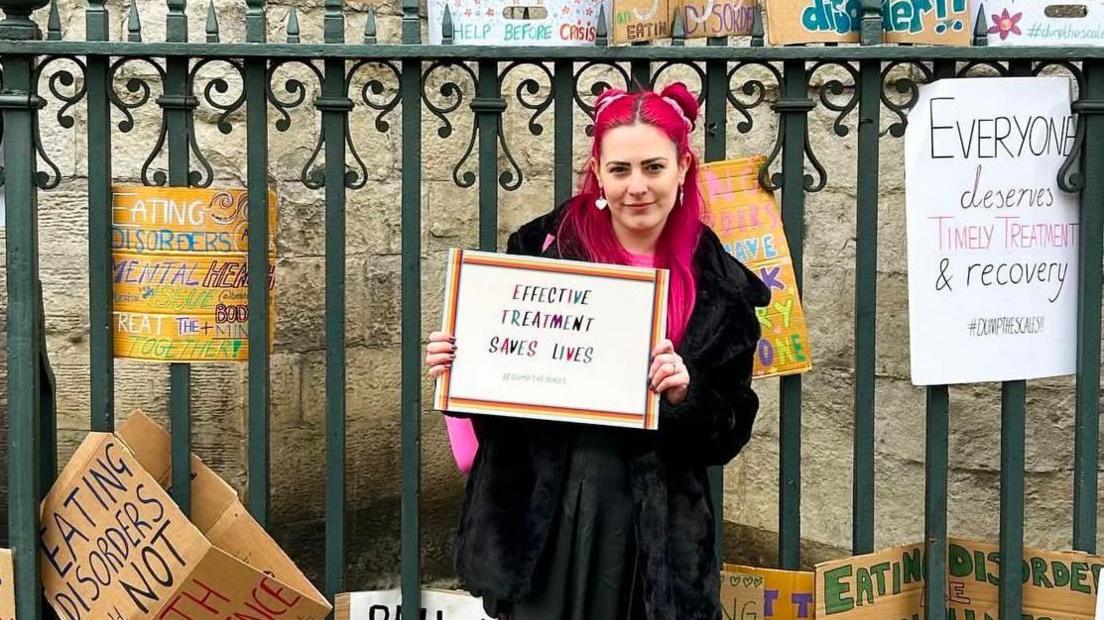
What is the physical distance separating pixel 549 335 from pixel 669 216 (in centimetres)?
37

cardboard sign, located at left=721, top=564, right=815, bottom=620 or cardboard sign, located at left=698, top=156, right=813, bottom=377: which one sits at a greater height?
cardboard sign, located at left=698, top=156, right=813, bottom=377

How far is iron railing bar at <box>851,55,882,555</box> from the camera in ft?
10.8

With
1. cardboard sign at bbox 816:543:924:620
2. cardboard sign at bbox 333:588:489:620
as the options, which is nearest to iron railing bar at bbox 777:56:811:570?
cardboard sign at bbox 816:543:924:620

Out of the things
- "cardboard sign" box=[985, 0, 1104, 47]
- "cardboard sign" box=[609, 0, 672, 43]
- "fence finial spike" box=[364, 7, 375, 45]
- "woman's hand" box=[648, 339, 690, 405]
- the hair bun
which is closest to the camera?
"woman's hand" box=[648, 339, 690, 405]

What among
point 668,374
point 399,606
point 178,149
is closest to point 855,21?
point 668,374

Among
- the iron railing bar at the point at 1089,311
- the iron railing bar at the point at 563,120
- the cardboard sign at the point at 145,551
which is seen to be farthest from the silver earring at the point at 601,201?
the iron railing bar at the point at 1089,311

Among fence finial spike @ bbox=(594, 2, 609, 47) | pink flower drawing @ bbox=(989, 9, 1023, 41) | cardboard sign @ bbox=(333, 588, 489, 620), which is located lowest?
cardboard sign @ bbox=(333, 588, 489, 620)

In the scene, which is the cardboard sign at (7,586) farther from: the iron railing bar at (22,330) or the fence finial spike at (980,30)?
the fence finial spike at (980,30)

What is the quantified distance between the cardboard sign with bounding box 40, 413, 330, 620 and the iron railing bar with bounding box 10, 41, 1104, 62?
35.4 inches

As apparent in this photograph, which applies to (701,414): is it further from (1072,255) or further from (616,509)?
(1072,255)

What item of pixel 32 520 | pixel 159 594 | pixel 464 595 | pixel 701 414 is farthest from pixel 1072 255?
pixel 32 520

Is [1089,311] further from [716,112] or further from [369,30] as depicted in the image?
[369,30]

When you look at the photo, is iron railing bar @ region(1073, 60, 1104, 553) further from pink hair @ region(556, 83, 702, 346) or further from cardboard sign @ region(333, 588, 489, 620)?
cardboard sign @ region(333, 588, 489, 620)

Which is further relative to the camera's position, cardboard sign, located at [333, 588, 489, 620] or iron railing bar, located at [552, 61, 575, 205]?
cardboard sign, located at [333, 588, 489, 620]
